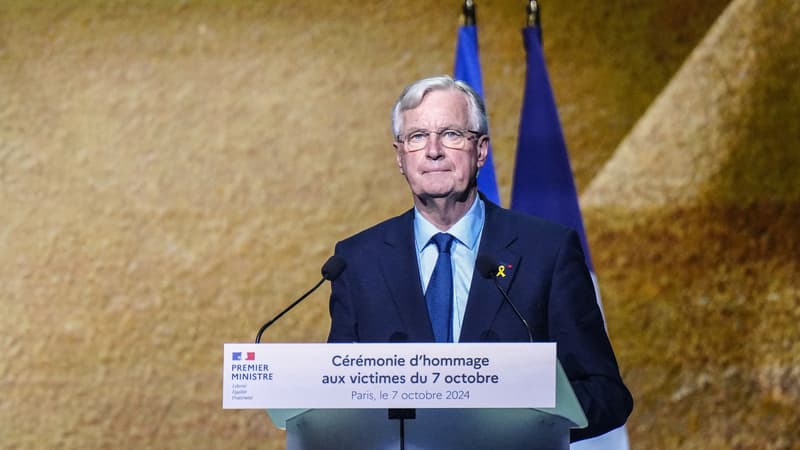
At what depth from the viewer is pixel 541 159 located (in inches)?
174

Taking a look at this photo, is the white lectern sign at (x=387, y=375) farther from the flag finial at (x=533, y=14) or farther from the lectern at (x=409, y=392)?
the flag finial at (x=533, y=14)

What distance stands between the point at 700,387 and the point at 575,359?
249 centimetres

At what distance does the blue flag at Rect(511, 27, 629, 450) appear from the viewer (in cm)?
434

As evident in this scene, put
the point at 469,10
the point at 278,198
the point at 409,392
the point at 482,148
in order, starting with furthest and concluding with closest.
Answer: the point at 278,198 < the point at 469,10 < the point at 482,148 < the point at 409,392

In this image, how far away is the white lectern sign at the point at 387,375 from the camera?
1.95 meters

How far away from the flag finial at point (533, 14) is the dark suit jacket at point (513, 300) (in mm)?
1914

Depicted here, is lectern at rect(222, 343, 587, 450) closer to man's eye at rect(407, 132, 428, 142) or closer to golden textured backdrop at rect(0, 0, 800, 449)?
man's eye at rect(407, 132, 428, 142)

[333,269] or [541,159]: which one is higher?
[541,159]

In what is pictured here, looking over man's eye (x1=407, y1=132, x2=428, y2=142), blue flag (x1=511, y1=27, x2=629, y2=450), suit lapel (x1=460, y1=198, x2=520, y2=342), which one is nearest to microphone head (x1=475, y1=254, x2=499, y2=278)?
suit lapel (x1=460, y1=198, x2=520, y2=342)

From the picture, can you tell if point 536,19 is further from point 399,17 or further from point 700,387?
point 700,387

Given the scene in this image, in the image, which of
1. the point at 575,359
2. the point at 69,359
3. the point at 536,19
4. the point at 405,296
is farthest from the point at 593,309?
the point at 69,359

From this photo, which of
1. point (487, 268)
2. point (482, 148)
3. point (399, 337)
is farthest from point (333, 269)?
point (482, 148)

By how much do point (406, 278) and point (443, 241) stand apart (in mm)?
138

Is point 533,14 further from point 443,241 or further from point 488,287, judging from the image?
point 488,287
